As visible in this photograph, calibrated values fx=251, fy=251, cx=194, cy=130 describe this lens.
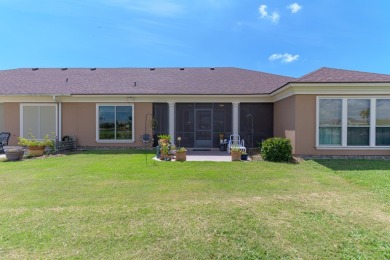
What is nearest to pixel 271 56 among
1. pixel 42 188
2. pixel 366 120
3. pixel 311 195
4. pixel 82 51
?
pixel 366 120

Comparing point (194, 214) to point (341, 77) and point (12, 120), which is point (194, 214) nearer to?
point (341, 77)

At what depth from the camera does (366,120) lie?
1056 cm

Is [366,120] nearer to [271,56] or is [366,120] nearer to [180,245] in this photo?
[180,245]

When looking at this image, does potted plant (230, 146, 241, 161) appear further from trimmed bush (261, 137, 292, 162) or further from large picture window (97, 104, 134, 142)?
large picture window (97, 104, 134, 142)

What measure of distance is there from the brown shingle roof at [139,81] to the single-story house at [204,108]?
0.06 metres

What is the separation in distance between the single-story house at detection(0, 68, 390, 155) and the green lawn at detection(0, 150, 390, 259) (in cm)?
325

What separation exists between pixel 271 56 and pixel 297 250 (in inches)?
789

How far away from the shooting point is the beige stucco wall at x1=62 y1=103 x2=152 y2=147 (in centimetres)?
1435

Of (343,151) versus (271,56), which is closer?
(343,151)

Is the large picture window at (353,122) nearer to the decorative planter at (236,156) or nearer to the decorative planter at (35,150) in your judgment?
the decorative planter at (236,156)

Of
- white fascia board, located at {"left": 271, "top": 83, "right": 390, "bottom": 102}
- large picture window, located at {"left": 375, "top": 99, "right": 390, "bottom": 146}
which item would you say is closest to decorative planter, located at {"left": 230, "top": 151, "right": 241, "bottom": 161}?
white fascia board, located at {"left": 271, "top": 83, "right": 390, "bottom": 102}

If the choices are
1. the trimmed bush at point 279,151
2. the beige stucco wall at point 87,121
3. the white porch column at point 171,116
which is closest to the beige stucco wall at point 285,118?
the trimmed bush at point 279,151

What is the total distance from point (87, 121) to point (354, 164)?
13201 millimetres

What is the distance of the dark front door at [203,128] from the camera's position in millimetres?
15578
